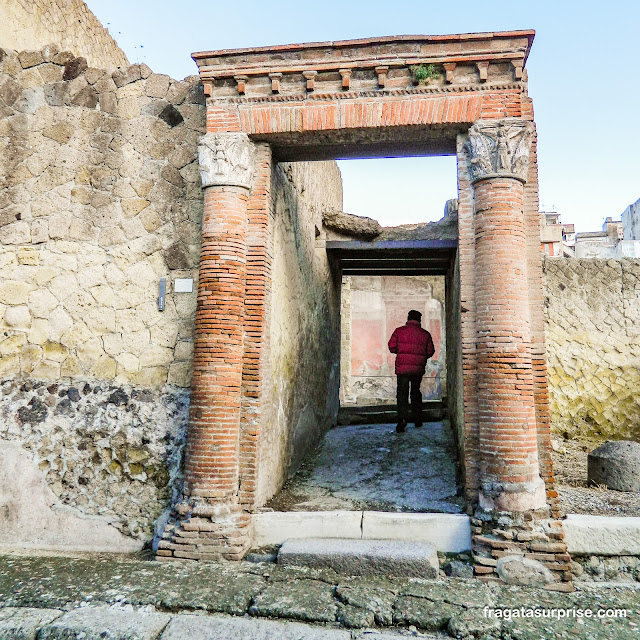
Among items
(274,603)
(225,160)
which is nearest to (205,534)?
(274,603)

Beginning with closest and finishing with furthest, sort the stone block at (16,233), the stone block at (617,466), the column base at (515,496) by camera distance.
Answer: the column base at (515,496), the stone block at (16,233), the stone block at (617,466)

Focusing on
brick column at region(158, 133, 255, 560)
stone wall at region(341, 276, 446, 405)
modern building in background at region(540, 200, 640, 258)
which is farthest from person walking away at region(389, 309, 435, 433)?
modern building in background at region(540, 200, 640, 258)

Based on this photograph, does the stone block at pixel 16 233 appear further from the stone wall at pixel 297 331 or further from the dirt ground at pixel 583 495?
the dirt ground at pixel 583 495

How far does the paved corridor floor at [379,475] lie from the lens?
4590 mm

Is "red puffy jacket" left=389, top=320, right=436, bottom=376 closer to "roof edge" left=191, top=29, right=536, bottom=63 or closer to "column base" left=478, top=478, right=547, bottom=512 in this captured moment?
"column base" left=478, top=478, right=547, bottom=512

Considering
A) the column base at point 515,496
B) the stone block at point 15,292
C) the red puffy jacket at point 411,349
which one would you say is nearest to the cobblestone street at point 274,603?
the column base at point 515,496

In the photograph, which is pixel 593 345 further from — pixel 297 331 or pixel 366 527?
pixel 366 527

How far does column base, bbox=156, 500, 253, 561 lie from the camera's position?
388cm

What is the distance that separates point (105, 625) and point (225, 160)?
3.47 meters

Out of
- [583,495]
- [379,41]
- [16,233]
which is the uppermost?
[379,41]

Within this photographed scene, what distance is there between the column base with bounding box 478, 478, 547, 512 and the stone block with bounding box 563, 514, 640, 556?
0.31 m

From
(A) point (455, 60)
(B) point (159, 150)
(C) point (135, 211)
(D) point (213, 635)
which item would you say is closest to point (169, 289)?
(C) point (135, 211)

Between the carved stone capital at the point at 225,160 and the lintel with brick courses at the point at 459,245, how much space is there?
0.01m

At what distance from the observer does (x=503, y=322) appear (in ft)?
13.0
